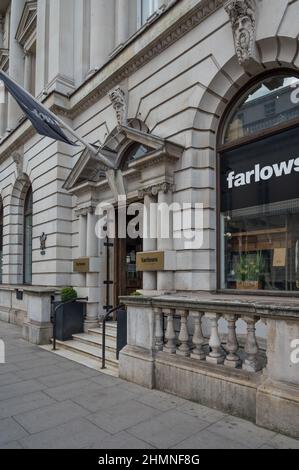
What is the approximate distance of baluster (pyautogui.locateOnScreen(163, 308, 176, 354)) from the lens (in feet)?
18.9

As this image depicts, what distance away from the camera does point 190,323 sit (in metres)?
6.88

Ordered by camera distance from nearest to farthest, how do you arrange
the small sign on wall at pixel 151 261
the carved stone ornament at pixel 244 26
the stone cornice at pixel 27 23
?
1. the carved stone ornament at pixel 244 26
2. the small sign on wall at pixel 151 261
3. the stone cornice at pixel 27 23

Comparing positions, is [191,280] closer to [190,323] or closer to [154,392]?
[190,323]

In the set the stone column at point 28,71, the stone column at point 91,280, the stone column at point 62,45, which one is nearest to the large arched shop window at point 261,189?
the stone column at point 91,280

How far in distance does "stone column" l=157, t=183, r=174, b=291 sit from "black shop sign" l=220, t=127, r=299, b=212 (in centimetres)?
113

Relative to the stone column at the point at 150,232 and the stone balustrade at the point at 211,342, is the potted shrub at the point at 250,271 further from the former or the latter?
the stone column at the point at 150,232

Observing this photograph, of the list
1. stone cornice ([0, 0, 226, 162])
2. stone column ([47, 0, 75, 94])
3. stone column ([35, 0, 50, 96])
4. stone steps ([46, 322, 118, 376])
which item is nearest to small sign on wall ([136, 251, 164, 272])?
stone steps ([46, 322, 118, 376])

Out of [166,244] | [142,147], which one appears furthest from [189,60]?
[166,244]

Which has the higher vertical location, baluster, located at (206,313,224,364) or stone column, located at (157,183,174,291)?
stone column, located at (157,183,174,291)

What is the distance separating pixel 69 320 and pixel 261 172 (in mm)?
6268

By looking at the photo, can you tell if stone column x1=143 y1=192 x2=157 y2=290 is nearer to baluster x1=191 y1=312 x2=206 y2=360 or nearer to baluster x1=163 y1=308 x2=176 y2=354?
baluster x1=163 y1=308 x2=176 y2=354

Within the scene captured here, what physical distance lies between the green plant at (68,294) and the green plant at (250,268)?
202 inches

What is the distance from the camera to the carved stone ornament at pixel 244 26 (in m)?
6.59
